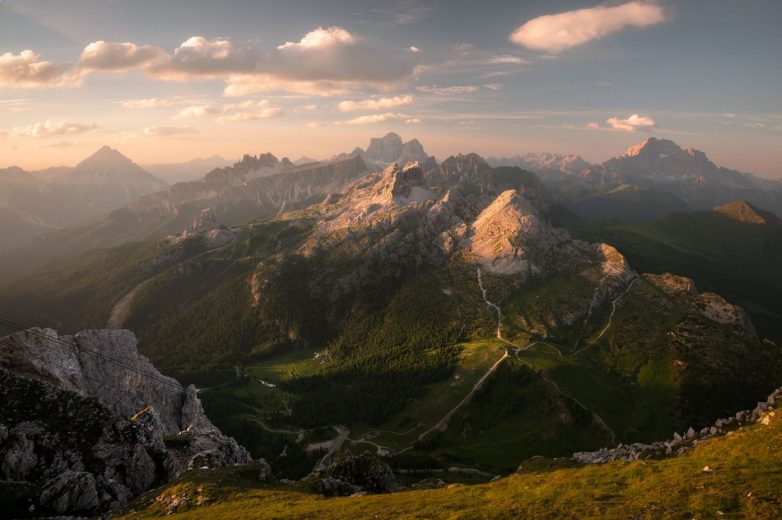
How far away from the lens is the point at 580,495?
52.1 meters

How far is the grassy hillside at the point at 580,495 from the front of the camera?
149 feet

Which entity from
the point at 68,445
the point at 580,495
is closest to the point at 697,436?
the point at 580,495

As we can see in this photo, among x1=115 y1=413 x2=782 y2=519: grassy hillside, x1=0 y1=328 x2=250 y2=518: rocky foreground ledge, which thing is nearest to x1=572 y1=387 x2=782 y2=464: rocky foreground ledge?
x1=115 y1=413 x2=782 y2=519: grassy hillside

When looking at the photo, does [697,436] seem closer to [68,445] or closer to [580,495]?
[580,495]

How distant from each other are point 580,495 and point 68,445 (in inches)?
3252

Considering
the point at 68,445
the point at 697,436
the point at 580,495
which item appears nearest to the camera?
the point at 580,495

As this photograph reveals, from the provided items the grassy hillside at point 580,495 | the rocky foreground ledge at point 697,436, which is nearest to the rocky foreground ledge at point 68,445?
the grassy hillside at point 580,495

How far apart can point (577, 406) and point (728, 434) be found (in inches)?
4222

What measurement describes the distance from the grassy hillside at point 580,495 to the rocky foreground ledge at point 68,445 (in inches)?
323

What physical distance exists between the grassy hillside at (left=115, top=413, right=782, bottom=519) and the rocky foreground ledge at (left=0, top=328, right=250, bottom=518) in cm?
821

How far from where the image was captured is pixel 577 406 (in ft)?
573

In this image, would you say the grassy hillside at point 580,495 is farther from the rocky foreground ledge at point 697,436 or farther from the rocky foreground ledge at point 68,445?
the rocky foreground ledge at point 68,445

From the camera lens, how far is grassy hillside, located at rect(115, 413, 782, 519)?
45.5 meters

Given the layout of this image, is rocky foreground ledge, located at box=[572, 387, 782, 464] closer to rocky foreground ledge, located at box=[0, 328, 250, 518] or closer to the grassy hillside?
the grassy hillside
